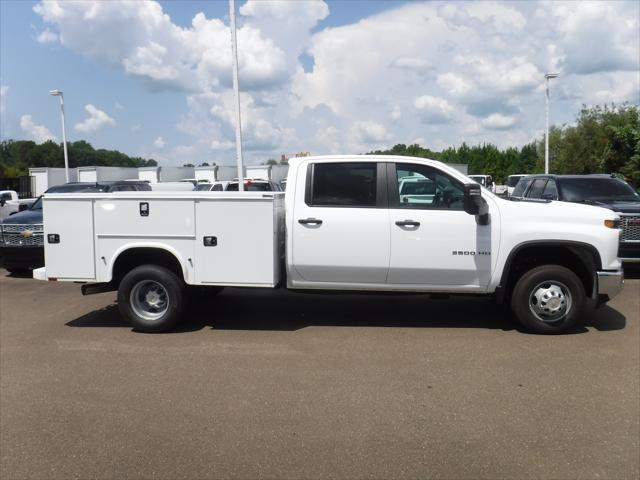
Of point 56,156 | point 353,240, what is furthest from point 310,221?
point 56,156

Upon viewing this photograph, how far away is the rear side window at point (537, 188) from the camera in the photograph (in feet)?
40.1

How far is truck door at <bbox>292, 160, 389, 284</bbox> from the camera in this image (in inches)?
268

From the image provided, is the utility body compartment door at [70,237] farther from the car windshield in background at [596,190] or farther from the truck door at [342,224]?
the car windshield in background at [596,190]

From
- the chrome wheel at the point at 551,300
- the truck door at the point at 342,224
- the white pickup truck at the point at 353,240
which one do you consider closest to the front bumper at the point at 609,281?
the white pickup truck at the point at 353,240

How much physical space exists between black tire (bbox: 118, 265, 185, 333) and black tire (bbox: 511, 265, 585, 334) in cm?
399

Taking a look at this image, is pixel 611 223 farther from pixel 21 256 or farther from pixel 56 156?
pixel 56 156

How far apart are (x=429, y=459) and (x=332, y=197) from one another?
11.9 feet

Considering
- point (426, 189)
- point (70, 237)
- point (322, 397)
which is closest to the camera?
point (322, 397)

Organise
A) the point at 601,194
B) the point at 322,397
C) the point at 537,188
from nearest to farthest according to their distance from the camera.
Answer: the point at 322,397, the point at 601,194, the point at 537,188

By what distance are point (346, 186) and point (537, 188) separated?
700cm

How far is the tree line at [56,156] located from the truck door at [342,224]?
360 feet

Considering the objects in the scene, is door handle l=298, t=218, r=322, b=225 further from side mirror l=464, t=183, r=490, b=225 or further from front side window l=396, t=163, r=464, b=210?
side mirror l=464, t=183, r=490, b=225

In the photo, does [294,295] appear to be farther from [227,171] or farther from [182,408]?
[227,171]

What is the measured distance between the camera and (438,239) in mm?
6738
